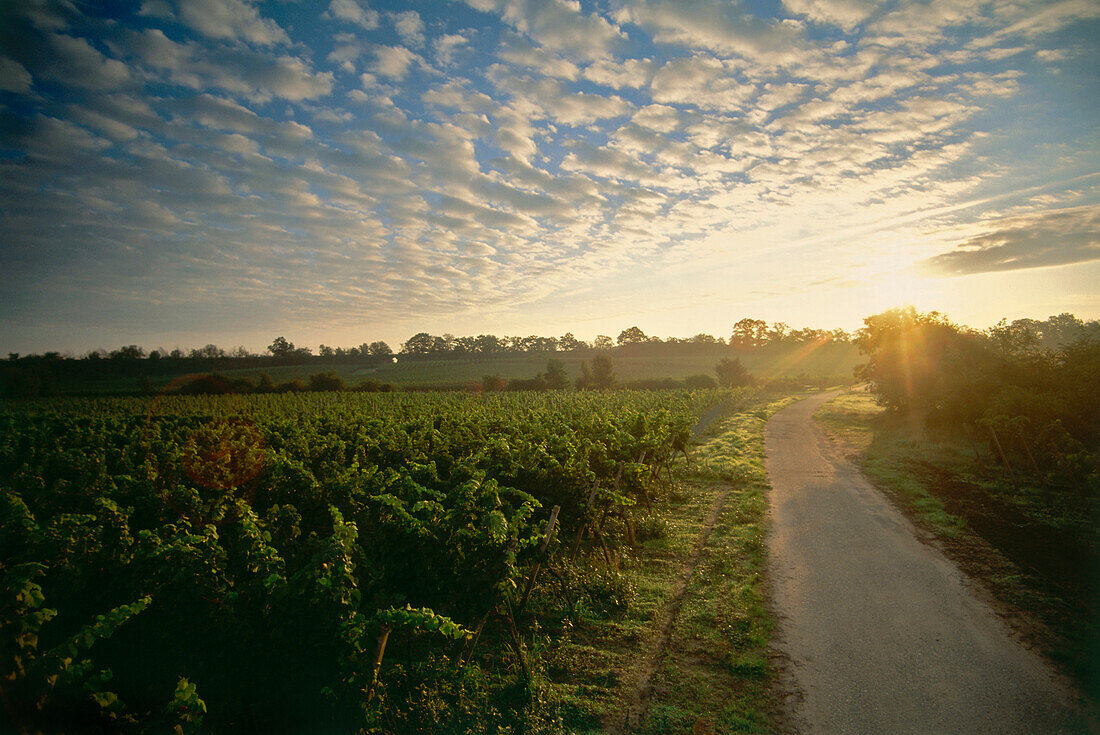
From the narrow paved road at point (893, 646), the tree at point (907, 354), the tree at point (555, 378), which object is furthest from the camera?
the tree at point (555, 378)

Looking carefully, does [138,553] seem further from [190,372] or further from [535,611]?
[190,372]

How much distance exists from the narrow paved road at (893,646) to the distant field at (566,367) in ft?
200

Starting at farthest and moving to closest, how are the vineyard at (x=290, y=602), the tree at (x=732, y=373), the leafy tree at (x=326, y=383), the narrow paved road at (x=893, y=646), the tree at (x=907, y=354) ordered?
the tree at (x=732, y=373)
the leafy tree at (x=326, y=383)
the tree at (x=907, y=354)
the narrow paved road at (x=893, y=646)
the vineyard at (x=290, y=602)

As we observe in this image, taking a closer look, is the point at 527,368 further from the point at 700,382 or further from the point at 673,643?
the point at 673,643

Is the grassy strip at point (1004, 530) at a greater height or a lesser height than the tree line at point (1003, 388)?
lesser

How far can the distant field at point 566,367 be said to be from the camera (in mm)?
77562

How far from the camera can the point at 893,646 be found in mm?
6566

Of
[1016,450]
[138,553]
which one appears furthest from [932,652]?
[1016,450]

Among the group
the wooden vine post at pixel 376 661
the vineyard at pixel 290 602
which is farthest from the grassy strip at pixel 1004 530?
the wooden vine post at pixel 376 661

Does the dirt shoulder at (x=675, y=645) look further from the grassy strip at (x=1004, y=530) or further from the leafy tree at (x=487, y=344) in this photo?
the leafy tree at (x=487, y=344)

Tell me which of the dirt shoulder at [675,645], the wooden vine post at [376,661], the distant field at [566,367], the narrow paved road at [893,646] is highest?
the distant field at [566,367]

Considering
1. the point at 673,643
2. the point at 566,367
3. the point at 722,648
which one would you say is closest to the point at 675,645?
the point at 673,643

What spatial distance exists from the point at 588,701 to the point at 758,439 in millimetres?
23023

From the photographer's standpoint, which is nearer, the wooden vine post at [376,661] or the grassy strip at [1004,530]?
the wooden vine post at [376,661]
